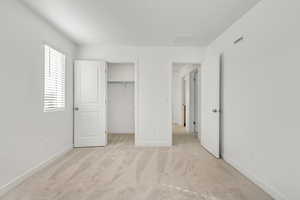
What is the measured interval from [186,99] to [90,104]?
13.6 feet

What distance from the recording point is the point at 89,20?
3398 millimetres

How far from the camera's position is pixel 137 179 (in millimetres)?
2867

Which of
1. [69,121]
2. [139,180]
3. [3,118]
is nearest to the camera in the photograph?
[3,118]

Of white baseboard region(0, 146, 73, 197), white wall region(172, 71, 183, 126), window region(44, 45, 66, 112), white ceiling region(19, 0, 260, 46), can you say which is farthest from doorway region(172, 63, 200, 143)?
white baseboard region(0, 146, 73, 197)

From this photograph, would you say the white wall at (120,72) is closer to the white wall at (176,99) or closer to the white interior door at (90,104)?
the white interior door at (90,104)

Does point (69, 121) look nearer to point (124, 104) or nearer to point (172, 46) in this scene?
point (124, 104)

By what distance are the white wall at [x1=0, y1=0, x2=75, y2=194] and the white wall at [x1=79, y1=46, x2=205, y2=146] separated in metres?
1.82

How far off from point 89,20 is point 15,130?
2.07 m

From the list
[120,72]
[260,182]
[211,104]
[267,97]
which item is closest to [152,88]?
[211,104]

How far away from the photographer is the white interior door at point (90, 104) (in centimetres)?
477

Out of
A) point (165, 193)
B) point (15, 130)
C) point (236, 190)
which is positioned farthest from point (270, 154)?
point (15, 130)

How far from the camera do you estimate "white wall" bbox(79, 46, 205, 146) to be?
16.3 ft

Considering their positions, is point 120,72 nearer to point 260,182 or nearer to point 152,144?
point 152,144

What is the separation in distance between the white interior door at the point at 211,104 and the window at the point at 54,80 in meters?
3.15
